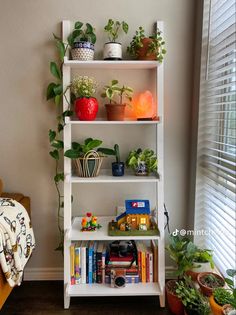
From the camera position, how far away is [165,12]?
1911 mm

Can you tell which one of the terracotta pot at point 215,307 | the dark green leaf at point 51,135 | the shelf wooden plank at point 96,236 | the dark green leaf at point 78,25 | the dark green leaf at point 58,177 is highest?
the dark green leaf at point 78,25

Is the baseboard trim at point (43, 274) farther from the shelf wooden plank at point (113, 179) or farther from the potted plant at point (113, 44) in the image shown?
the potted plant at point (113, 44)

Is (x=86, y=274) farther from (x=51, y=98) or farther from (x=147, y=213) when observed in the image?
(x=51, y=98)

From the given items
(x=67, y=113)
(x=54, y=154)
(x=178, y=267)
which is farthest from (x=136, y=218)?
(x=67, y=113)

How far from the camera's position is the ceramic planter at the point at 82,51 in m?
1.77

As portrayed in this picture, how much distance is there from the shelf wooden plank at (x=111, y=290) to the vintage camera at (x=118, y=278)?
0.03 meters

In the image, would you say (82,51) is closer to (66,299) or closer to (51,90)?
(51,90)

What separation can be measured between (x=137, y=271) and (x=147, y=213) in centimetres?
40

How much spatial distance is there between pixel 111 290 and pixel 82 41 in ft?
5.33

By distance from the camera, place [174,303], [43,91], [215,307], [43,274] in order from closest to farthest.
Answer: [215,307], [174,303], [43,91], [43,274]

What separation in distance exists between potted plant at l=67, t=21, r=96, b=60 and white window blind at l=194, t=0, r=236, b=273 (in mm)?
728

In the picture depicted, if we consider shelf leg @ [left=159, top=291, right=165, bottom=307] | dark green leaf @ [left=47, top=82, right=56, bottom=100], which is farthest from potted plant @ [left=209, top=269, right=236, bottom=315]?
dark green leaf @ [left=47, top=82, right=56, bottom=100]

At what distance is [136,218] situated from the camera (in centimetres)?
184

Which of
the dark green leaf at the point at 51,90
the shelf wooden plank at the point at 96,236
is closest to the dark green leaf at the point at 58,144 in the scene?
the dark green leaf at the point at 51,90
